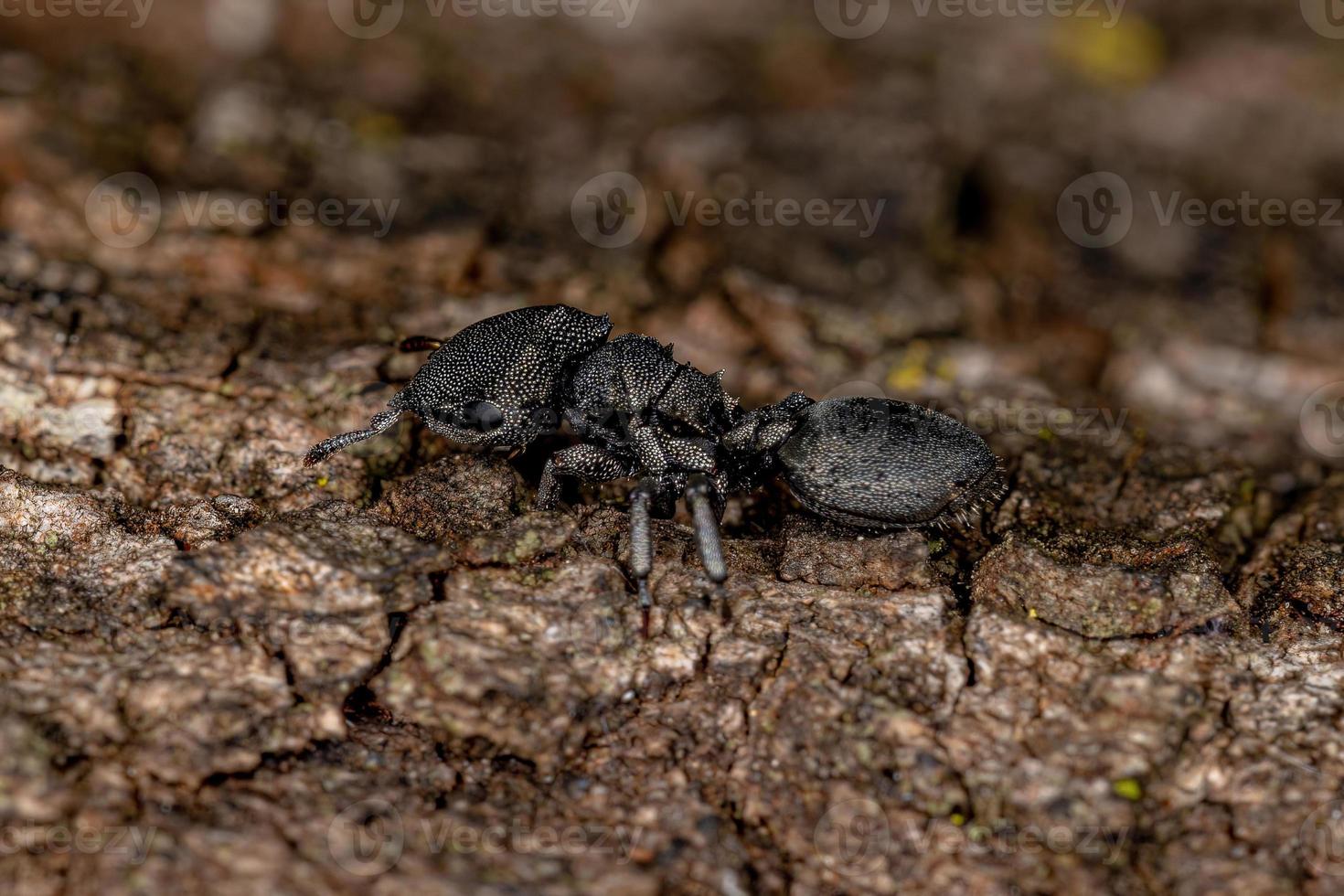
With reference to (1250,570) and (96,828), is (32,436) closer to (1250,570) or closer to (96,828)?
(96,828)

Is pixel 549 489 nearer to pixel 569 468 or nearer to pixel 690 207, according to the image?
pixel 569 468

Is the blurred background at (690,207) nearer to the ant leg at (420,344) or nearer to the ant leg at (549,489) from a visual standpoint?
the ant leg at (420,344)

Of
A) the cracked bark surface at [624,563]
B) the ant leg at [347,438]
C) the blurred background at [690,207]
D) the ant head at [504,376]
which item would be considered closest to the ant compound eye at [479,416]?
the ant head at [504,376]

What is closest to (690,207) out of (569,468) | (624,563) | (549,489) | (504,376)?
(504,376)

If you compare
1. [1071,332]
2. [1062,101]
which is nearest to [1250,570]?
[1071,332]

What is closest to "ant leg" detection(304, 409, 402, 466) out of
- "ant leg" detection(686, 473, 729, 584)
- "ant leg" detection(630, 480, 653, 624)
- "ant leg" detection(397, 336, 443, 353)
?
"ant leg" detection(397, 336, 443, 353)

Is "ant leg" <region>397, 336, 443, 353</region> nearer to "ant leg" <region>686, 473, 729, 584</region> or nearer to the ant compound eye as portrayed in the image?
the ant compound eye
